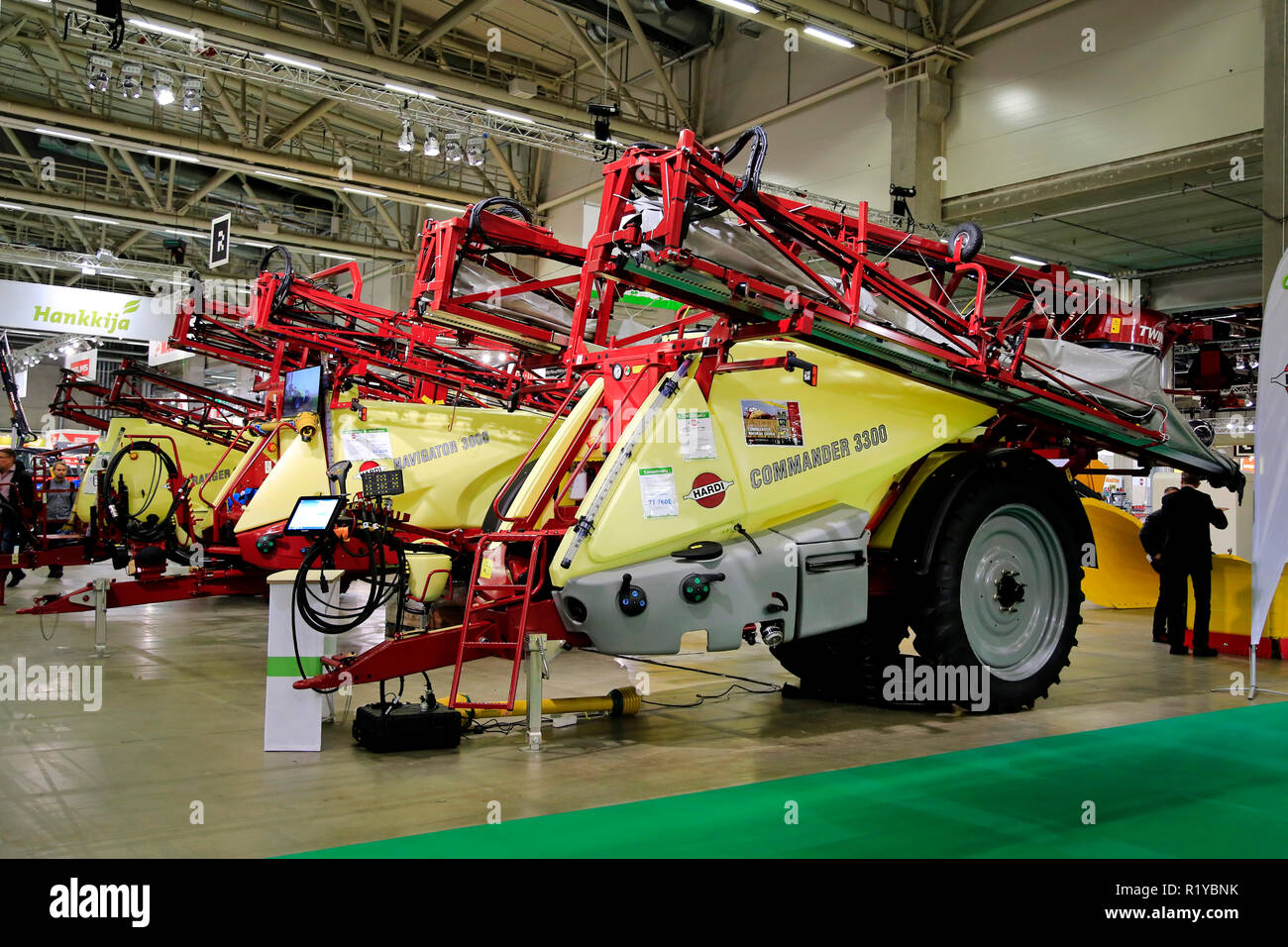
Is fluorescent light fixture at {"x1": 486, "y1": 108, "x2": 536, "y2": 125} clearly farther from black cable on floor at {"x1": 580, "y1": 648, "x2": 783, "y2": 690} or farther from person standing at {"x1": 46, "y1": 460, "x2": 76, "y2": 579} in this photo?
black cable on floor at {"x1": 580, "y1": 648, "x2": 783, "y2": 690}

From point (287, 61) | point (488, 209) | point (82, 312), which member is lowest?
point (488, 209)

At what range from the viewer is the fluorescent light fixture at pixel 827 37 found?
1315 centimetres

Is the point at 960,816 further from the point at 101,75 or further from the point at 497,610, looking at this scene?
the point at 101,75

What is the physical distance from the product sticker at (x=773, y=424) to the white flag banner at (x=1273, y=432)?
2.58 meters

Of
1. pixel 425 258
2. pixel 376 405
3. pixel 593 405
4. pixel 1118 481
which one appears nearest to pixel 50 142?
pixel 376 405

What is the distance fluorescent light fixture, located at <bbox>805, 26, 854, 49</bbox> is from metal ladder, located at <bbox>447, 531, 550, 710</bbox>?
987cm

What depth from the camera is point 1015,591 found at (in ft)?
20.9

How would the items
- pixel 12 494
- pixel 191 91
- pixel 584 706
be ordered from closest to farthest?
1. pixel 584 706
2. pixel 12 494
3. pixel 191 91

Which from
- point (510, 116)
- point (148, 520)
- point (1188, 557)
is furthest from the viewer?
point (510, 116)

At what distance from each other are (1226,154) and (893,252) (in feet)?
23.2

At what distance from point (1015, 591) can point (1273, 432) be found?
1668 millimetres

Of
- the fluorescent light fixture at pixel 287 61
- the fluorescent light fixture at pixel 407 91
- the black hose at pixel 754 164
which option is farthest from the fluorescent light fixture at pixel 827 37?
the black hose at pixel 754 164

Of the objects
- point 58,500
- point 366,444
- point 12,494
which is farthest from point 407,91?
point 58,500
